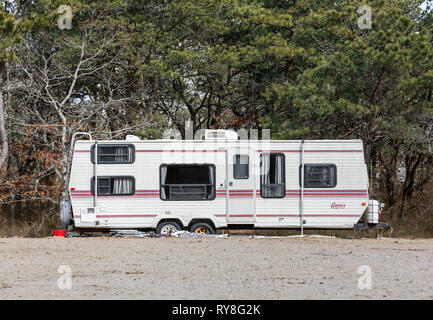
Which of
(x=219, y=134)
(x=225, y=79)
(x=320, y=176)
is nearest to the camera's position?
(x=320, y=176)

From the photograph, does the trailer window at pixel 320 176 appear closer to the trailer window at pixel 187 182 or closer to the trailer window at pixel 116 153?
the trailer window at pixel 187 182

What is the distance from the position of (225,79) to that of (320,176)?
31.2 feet

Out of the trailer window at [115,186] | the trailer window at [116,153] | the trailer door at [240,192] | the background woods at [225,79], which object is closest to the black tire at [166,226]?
the trailer window at [115,186]

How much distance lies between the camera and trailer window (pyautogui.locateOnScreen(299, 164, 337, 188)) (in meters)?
17.3

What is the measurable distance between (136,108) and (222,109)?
3.96 metres

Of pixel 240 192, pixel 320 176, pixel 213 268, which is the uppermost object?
pixel 320 176

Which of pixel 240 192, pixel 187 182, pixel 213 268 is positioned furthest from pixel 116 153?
pixel 213 268

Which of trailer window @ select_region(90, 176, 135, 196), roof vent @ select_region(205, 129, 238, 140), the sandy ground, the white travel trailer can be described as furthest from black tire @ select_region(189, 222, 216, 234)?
roof vent @ select_region(205, 129, 238, 140)

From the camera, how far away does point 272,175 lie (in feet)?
56.9

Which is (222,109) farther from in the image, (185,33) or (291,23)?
(291,23)

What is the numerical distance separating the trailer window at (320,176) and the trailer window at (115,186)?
4.26 m

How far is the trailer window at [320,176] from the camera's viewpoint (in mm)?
17312

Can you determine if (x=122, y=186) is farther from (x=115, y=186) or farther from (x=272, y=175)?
(x=272, y=175)

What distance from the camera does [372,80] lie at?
2078 centimetres
